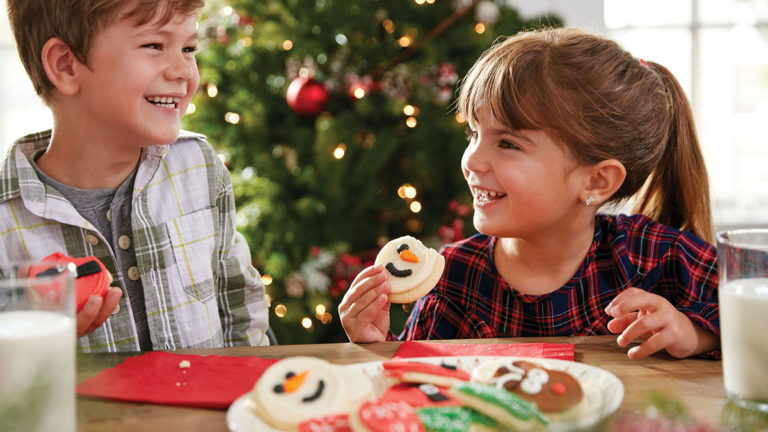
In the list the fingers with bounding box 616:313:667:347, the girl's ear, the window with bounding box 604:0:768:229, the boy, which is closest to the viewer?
the fingers with bounding box 616:313:667:347

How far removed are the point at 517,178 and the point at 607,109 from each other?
22 cm

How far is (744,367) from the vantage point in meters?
0.82

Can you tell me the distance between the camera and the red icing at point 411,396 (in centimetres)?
81

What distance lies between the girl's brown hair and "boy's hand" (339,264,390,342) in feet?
1.33

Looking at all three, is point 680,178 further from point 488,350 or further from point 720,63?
point 720,63

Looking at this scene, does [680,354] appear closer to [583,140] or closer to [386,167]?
[583,140]

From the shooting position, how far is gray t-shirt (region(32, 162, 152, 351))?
4.64 ft

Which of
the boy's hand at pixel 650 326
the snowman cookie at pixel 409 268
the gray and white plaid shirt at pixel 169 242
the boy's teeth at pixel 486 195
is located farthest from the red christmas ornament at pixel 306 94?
the boy's hand at pixel 650 326

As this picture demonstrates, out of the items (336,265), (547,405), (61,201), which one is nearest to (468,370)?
(547,405)

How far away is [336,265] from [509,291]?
130cm

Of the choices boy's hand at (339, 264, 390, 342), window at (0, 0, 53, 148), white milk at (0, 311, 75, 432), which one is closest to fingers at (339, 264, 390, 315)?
boy's hand at (339, 264, 390, 342)

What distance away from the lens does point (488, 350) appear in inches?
42.7

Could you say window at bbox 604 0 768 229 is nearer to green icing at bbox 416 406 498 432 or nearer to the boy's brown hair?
the boy's brown hair

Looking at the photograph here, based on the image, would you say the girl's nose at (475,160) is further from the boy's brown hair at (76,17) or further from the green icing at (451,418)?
the green icing at (451,418)
